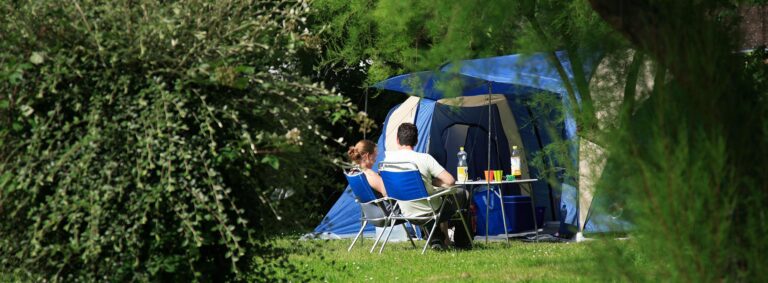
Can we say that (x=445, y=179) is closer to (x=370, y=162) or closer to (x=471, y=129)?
(x=370, y=162)

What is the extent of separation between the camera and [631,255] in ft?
10.4

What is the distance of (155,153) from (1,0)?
82 centimetres

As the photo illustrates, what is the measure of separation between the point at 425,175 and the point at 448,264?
5.63ft

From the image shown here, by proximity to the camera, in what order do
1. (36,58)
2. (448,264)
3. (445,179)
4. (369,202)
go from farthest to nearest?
(369,202)
(445,179)
(448,264)
(36,58)

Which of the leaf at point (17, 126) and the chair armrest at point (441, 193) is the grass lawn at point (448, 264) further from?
the leaf at point (17, 126)

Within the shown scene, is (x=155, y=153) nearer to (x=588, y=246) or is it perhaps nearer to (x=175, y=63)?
(x=175, y=63)

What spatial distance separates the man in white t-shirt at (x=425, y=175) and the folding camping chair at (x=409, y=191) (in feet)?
0.16

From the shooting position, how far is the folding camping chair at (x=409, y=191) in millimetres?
9375

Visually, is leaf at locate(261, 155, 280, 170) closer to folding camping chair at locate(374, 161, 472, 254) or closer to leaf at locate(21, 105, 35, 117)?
leaf at locate(21, 105, 35, 117)

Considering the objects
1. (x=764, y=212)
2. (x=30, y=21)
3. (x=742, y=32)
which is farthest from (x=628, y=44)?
(x=30, y=21)

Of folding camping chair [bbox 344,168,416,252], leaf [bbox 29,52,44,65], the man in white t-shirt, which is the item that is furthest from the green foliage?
folding camping chair [bbox 344,168,416,252]

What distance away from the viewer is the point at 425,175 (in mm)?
9742

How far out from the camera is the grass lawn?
23.1 ft

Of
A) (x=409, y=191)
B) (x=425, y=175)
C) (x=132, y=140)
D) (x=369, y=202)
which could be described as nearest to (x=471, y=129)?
(x=369, y=202)
